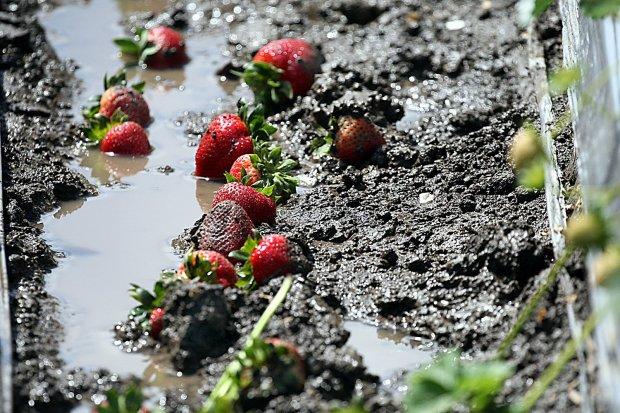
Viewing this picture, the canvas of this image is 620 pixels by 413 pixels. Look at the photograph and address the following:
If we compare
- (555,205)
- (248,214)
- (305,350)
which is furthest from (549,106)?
(305,350)

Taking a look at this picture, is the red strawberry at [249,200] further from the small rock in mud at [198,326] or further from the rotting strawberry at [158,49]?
the rotting strawberry at [158,49]

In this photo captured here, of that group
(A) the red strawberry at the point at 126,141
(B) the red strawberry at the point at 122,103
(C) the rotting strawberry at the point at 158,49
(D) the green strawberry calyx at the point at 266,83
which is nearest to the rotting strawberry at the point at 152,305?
(A) the red strawberry at the point at 126,141

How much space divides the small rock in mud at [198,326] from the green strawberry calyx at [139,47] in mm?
2795

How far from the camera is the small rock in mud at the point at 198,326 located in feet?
12.8

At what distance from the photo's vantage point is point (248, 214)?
4.73m

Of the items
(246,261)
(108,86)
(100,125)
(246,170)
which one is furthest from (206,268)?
(108,86)

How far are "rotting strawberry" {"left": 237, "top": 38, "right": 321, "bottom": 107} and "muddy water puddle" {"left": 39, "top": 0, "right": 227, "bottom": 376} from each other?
275 millimetres

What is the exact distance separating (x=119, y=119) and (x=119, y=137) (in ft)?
0.58

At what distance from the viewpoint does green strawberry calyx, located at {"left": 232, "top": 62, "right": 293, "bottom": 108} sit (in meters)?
5.85

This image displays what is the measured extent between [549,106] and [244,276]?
1.64 meters

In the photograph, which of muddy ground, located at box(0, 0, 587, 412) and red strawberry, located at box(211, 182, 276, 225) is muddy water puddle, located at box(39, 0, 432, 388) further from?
red strawberry, located at box(211, 182, 276, 225)

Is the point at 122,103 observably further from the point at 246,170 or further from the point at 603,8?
the point at 603,8

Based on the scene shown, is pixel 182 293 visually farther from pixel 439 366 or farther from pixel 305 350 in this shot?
pixel 439 366

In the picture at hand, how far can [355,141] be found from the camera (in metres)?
5.28
